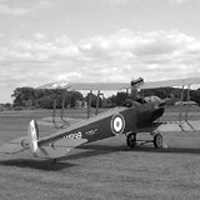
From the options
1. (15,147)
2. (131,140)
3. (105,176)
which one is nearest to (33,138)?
(15,147)

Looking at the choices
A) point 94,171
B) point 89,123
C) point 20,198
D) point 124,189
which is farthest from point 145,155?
point 20,198

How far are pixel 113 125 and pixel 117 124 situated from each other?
0.27 metres

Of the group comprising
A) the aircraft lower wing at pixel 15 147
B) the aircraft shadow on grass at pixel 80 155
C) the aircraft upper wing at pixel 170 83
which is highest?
the aircraft upper wing at pixel 170 83

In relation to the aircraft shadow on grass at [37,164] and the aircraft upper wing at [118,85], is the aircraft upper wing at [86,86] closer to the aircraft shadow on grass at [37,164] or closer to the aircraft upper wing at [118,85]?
the aircraft upper wing at [118,85]

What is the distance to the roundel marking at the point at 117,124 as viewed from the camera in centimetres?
1166

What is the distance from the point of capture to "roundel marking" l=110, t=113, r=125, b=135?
11.7m

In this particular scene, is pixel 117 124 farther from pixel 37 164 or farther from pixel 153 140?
pixel 37 164

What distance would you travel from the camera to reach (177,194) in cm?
623

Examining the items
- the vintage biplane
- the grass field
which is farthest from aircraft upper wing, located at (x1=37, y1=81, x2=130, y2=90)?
the grass field

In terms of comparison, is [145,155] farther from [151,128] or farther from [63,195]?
[63,195]

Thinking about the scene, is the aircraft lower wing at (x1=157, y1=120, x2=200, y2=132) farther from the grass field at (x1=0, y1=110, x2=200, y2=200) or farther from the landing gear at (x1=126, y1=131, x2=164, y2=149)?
the grass field at (x1=0, y1=110, x2=200, y2=200)

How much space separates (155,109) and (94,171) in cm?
533

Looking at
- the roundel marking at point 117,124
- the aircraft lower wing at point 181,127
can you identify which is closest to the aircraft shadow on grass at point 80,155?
the aircraft lower wing at point 181,127

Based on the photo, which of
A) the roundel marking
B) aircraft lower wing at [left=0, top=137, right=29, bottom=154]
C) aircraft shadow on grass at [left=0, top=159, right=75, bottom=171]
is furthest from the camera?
the roundel marking
